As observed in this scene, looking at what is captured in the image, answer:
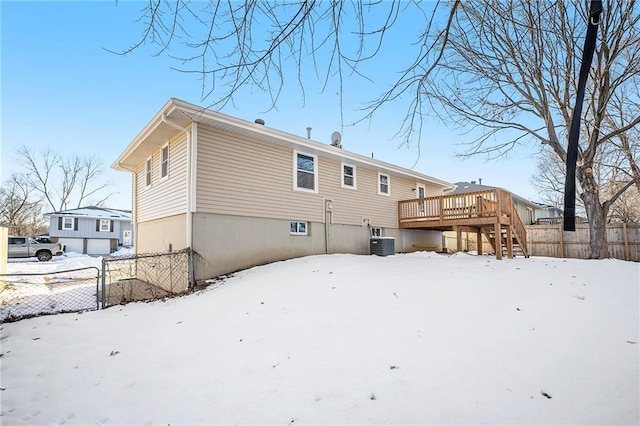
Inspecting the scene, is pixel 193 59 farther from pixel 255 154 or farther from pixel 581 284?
pixel 581 284

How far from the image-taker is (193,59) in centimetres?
232

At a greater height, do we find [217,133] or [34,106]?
[34,106]

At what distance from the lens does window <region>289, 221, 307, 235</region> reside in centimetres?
961

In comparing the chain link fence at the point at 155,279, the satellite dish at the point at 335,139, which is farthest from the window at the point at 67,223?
the satellite dish at the point at 335,139

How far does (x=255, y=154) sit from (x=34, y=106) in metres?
6.67

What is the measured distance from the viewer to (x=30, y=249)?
63.6ft

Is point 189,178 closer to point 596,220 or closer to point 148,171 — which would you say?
point 148,171

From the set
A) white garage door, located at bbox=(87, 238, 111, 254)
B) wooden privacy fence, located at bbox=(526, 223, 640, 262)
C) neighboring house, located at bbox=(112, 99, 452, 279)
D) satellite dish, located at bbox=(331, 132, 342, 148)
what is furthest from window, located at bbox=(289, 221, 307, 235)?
white garage door, located at bbox=(87, 238, 111, 254)

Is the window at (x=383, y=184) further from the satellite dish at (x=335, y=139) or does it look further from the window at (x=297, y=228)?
the window at (x=297, y=228)

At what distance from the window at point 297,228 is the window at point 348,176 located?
2.32m

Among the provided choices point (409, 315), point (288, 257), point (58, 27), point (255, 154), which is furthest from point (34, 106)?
point (409, 315)

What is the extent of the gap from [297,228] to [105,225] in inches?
908

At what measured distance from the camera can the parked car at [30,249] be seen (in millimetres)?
18953

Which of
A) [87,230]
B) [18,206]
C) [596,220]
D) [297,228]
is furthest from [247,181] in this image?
[18,206]
